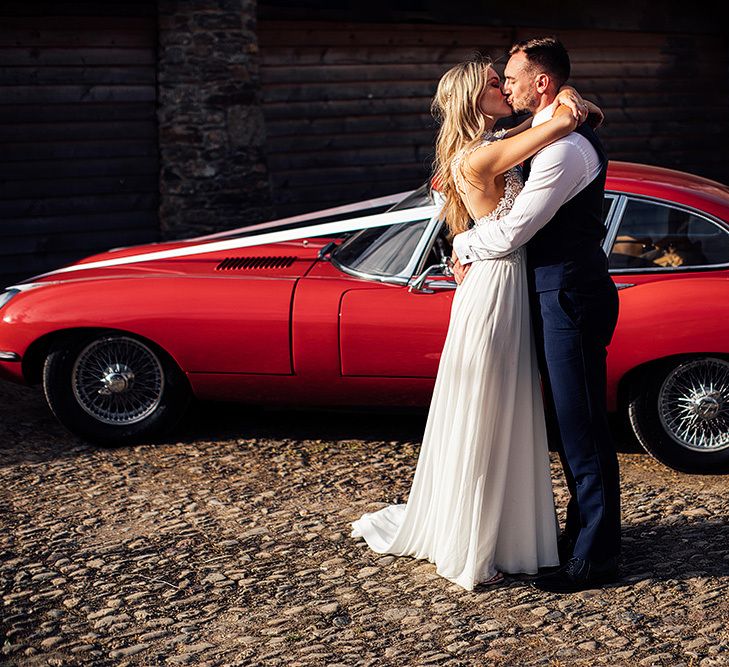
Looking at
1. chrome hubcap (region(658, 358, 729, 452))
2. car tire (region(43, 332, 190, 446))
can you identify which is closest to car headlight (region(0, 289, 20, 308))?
car tire (region(43, 332, 190, 446))

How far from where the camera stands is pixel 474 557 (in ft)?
13.8

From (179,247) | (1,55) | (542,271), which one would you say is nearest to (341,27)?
(1,55)

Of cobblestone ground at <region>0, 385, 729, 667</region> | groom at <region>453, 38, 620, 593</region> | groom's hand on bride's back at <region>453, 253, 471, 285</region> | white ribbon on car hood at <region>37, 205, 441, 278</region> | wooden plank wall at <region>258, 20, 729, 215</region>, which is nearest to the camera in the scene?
cobblestone ground at <region>0, 385, 729, 667</region>

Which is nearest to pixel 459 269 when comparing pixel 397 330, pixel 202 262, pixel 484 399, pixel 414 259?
pixel 484 399

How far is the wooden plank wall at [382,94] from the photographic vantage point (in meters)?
11.5

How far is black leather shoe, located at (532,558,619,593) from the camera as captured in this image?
4.18m

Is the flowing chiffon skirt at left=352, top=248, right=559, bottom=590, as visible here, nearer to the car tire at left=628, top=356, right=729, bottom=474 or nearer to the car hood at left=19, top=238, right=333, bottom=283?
the car tire at left=628, top=356, right=729, bottom=474

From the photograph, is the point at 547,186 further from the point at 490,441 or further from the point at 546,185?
the point at 490,441

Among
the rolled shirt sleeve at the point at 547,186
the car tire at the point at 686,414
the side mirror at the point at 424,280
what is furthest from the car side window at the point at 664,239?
the rolled shirt sleeve at the point at 547,186

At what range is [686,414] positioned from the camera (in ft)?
18.1

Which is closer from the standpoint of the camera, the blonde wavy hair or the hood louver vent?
the blonde wavy hair

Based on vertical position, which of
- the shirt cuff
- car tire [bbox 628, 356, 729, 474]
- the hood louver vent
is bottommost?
car tire [bbox 628, 356, 729, 474]

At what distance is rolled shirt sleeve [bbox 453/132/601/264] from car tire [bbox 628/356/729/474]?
1.87 metres

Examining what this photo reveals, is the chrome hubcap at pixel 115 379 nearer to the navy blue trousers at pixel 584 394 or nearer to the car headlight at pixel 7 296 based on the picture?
the car headlight at pixel 7 296
